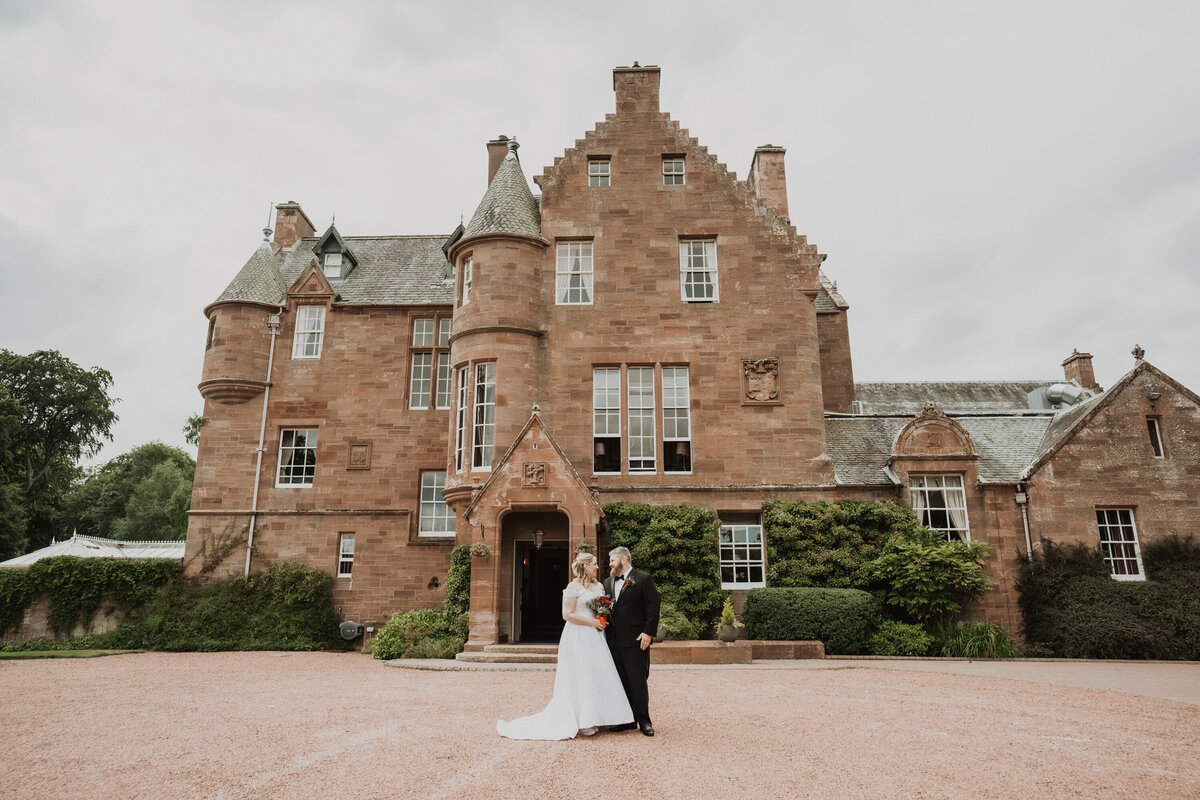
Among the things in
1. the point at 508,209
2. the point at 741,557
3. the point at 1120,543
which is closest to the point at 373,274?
the point at 508,209

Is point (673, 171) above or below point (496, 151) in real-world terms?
below

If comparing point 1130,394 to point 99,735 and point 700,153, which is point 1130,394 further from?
point 99,735

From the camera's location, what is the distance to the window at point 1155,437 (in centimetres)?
1966

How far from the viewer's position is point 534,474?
17.6m

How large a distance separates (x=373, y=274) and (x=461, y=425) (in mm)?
9231

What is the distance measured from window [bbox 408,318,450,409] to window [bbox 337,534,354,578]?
4789 millimetres

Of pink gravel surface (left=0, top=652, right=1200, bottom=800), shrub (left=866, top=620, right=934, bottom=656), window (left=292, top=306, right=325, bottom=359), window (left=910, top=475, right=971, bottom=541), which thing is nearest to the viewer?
pink gravel surface (left=0, top=652, right=1200, bottom=800)

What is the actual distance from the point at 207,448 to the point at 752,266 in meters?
18.5

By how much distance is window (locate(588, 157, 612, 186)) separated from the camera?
22.5 meters

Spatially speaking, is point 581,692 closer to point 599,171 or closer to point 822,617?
point 822,617

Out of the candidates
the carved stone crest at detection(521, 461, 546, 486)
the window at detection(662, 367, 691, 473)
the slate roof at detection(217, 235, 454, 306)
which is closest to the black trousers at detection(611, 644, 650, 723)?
the carved stone crest at detection(521, 461, 546, 486)

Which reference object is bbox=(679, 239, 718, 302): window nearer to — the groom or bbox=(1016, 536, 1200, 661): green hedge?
bbox=(1016, 536, 1200, 661): green hedge

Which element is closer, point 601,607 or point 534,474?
point 601,607

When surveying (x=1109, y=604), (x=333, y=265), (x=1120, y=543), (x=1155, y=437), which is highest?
(x=333, y=265)
